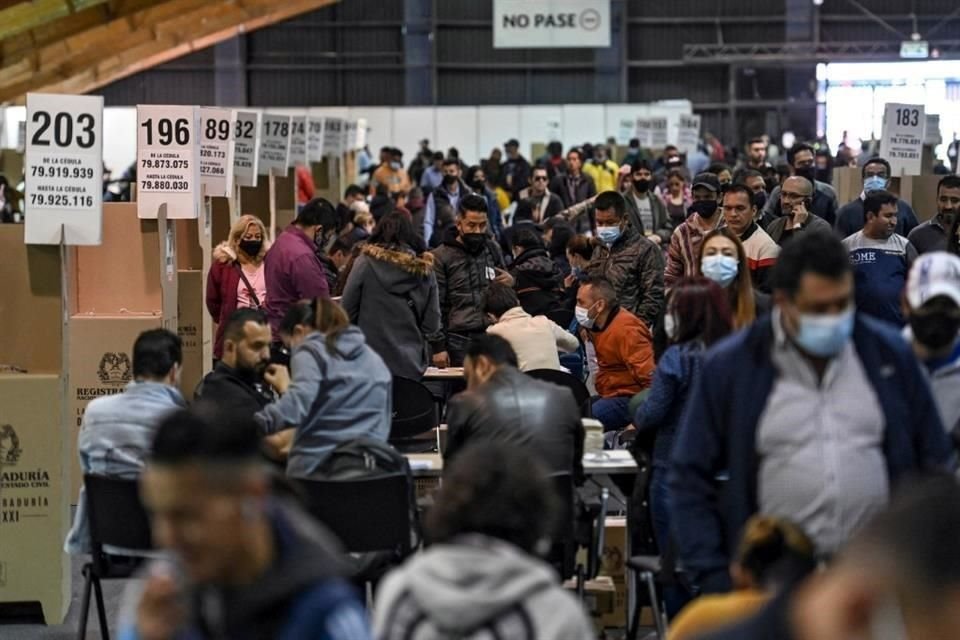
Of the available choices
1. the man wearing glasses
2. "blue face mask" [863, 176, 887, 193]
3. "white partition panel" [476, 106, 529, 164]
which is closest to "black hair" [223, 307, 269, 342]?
"blue face mask" [863, 176, 887, 193]

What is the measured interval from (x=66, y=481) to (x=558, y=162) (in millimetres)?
14537

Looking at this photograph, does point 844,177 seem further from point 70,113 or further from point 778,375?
point 778,375

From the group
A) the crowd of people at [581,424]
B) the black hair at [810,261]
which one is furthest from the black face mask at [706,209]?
the black hair at [810,261]

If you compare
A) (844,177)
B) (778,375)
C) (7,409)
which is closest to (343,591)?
(778,375)

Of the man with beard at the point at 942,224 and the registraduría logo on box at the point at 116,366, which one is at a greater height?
the man with beard at the point at 942,224

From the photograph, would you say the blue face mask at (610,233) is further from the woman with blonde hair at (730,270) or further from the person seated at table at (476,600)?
the person seated at table at (476,600)

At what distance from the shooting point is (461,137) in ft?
109

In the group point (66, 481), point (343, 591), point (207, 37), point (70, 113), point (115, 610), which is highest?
point (207, 37)

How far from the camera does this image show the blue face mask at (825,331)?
12.1 feet

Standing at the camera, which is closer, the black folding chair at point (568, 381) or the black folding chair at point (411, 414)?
the black folding chair at point (568, 381)

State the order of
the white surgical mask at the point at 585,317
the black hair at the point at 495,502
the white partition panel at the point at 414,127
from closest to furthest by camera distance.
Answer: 1. the black hair at the point at 495,502
2. the white surgical mask at the point at 585,317
3. the white partition panel at the point at 414,127

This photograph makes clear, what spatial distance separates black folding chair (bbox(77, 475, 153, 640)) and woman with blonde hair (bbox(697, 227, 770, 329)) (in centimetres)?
218

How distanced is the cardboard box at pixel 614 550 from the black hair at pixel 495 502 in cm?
388

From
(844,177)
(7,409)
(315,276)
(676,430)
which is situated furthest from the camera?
(844,177)
